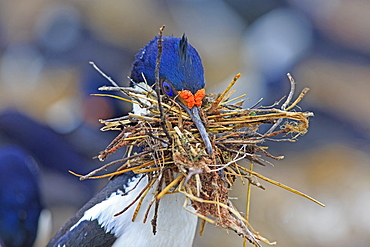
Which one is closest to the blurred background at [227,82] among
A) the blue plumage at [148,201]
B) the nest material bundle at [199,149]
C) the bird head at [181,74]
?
the blue plumage at [148,201]

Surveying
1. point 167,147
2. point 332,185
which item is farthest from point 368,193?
point 167,147

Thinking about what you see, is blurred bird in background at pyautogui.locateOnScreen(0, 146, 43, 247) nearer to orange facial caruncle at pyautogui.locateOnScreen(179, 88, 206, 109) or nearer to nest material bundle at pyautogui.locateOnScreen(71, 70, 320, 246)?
nest material bundle at pyautogui.locateOnScreen(71, 70, 320, 246)

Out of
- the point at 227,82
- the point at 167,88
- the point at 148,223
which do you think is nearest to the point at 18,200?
the point at 227,82

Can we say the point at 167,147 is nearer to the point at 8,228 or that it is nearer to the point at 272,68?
the point at 8,228

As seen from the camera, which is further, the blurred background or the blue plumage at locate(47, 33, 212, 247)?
the blurred background

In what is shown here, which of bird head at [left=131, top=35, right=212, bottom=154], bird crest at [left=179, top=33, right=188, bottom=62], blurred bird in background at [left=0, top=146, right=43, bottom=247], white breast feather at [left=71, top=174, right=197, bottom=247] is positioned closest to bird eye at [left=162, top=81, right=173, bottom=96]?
bird head at [left=131, top=35, right=212, bottom=154]
